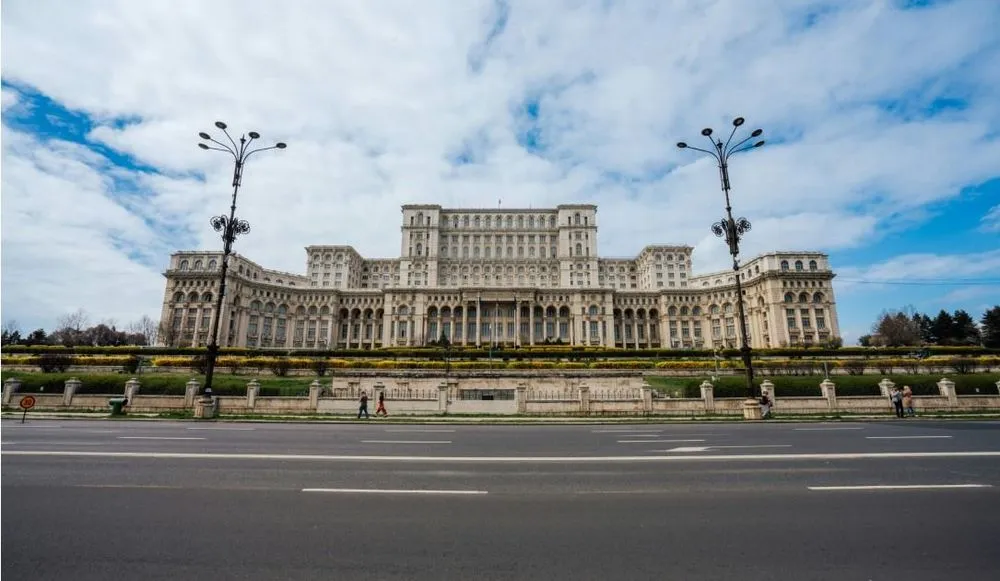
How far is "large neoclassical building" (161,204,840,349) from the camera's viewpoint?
266 feet

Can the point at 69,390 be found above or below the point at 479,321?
below

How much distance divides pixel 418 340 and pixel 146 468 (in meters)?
77.5

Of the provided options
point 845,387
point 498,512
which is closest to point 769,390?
point 845,387

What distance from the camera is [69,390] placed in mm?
22812

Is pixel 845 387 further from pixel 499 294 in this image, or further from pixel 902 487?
pixel 499 294

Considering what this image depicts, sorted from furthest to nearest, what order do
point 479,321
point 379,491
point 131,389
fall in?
point 479,321 → point 131,389 → point 379,491

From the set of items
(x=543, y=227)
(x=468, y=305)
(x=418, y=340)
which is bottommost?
(x=418, y=340)

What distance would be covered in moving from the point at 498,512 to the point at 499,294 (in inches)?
3183

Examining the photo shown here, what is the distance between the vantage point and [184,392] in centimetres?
2384

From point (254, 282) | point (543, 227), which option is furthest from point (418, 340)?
point (543, 227)

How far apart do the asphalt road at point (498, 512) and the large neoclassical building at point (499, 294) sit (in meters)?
62.8

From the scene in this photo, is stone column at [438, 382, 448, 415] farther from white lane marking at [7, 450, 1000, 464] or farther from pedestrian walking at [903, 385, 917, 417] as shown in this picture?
pedestrian walking at [903, 385, 917, 417]

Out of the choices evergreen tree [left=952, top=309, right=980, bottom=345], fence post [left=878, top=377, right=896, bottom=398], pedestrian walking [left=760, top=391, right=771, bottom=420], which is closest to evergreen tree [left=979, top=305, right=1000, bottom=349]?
evergreen tree [left=952, top=309, right=980, bottom=345]

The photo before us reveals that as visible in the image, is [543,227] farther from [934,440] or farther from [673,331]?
[934,440]
